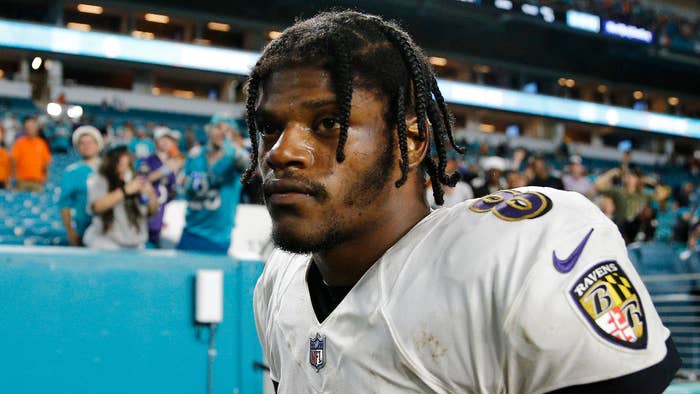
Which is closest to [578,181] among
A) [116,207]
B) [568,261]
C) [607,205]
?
[607,205]

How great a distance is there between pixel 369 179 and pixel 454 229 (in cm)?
18

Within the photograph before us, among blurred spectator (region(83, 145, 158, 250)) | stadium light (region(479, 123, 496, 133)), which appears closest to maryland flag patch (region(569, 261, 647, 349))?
blurred spectator (region(83, 145, 158, 250))

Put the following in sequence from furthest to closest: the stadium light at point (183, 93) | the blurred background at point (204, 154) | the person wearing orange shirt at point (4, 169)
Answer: the stadium light at point (183, 93)
the person wearing orange shirt at point (4, 169)
the blurred background at point (204, 154)

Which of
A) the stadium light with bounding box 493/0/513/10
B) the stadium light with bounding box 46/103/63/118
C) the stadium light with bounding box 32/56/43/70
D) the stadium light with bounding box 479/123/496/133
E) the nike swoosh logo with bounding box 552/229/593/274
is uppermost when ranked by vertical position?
the stadium light with bounding box 493/0/513/10

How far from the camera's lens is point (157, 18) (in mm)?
24297

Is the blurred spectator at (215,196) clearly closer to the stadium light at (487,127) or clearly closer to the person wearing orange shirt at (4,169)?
the person wearing orange shirt at (4,169)

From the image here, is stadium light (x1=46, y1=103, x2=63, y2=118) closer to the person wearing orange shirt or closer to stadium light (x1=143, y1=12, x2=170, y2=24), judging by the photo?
the person wearing orange shirt

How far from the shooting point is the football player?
3.11 ft

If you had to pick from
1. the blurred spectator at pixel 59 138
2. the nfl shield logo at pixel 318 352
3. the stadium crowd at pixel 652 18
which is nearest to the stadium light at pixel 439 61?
the stadium crowd at pixel 652 18

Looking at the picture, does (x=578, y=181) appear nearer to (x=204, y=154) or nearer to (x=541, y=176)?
(x=541, y=176)

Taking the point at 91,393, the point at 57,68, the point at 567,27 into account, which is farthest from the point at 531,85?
the point at 91,393

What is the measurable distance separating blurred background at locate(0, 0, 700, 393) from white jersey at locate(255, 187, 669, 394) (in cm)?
91

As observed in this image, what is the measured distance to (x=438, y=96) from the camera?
143 centimetres

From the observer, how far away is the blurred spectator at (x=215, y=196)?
4020 mm
